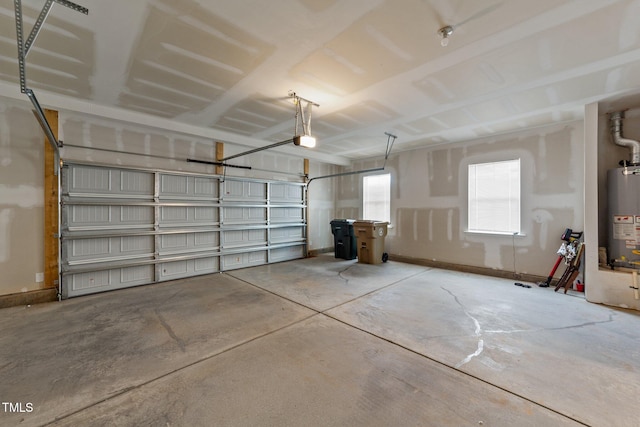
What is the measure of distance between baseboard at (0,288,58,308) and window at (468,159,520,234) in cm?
733

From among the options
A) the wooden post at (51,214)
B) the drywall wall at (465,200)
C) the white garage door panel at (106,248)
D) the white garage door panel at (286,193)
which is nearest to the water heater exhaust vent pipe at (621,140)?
the drywall wall at (465,200)

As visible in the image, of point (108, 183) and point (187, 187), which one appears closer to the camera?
point (108, 183)

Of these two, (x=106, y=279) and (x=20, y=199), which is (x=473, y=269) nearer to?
(x=106, y=279)

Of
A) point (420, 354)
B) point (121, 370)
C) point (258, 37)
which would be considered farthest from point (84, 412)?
point (258, 37)

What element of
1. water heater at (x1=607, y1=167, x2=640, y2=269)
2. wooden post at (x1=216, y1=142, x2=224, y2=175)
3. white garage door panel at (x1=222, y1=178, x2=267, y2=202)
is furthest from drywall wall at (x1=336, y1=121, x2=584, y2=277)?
wooden post at (x1=216, y1=142, x2=224, y2=175)

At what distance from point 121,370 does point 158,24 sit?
290 centimetres

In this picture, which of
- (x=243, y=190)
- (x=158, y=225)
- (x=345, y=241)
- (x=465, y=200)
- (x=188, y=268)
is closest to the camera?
(x=158, y=225)

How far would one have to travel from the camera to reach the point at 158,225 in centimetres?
454

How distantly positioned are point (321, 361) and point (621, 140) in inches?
203

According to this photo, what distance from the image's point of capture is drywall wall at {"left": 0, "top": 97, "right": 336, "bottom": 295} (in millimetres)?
3395

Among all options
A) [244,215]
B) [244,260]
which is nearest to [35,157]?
[244,215]

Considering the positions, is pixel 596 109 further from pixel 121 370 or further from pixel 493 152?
pixel 121 370

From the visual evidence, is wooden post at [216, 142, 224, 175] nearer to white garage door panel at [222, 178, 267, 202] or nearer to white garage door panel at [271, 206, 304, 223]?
white garage door panel at [222, 178, 267, 202]

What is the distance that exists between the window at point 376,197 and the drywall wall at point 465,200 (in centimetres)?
25
